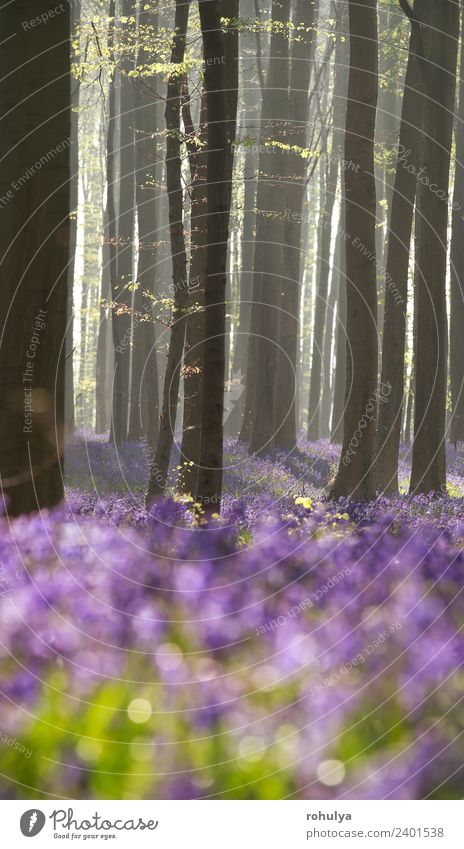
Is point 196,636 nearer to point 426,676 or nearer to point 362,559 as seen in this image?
point 426,676

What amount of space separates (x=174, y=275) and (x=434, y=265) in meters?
4.15

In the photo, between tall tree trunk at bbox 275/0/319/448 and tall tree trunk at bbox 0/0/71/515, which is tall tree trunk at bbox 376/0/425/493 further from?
tall tree trunk at bbox 0/0/71/515

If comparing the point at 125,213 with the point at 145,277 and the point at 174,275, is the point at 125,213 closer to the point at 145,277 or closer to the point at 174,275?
the point at 145,277

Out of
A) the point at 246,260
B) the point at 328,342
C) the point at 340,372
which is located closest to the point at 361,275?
the point at 340,372

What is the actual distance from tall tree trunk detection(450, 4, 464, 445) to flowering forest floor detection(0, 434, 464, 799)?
78.8ft

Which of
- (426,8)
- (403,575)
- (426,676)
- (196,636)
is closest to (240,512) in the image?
(403,575)

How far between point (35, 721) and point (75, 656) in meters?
0.44

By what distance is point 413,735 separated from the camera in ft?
9.25

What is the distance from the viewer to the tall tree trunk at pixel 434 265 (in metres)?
14.2

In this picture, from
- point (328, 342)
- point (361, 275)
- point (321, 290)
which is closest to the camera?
point (361, 275)

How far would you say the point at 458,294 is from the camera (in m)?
30.7

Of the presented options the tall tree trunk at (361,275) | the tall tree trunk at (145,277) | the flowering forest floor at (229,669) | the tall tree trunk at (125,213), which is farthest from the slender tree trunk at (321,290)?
the flowering forest floor at (229,669)

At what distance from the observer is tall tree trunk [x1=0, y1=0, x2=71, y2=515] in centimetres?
654

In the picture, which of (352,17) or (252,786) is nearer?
(252,786)
